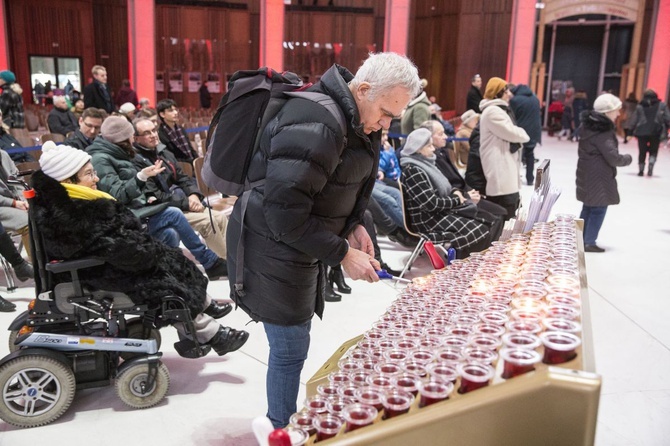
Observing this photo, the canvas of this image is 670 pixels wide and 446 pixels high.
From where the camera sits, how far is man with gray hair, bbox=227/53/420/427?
68.1 inches

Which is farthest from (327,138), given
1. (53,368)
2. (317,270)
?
(53,368)

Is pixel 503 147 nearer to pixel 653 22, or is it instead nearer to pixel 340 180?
pixel 340 180

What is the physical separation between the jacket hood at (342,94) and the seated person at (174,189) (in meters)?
2.48

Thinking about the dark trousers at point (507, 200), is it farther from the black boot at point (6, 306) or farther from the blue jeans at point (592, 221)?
the black boot at point (6, 306)

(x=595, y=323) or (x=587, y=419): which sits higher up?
(x=587, y=419)

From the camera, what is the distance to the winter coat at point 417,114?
772 centimetres

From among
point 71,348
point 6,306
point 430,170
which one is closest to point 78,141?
point 6,306

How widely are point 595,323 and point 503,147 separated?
6.61 ft

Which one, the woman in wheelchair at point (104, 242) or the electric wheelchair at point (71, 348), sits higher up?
the woman in wheelchair at point (104, 242)

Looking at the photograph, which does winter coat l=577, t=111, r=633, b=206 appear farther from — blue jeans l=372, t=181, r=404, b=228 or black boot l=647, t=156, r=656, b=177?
black boot l=647, t=156, r=656, b=177

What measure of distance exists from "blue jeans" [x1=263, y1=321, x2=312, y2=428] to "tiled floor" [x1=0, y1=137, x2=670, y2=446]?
1.29 feet

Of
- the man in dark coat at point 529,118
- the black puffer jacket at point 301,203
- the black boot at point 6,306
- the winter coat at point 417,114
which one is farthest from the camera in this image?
the man in dark coat at point 529,118

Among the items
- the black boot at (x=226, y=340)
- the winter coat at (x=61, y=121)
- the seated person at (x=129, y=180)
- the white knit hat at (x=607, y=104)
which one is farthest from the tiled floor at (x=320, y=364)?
the winter coat at (x=61, y=121)

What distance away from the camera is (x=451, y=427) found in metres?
1.15
